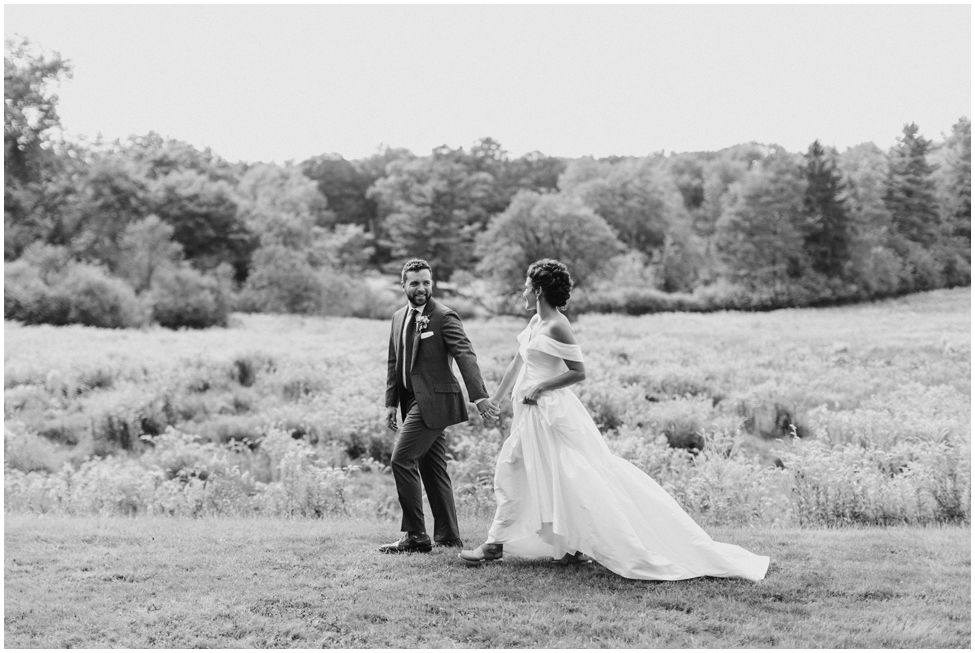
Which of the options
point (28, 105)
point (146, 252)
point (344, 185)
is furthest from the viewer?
point (344, 185)

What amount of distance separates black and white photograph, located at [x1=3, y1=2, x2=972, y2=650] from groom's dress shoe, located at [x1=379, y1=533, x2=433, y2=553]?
33mm

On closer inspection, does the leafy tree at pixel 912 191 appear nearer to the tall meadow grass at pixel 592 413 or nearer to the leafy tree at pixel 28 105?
the tall meadow grass at pixel 592 413

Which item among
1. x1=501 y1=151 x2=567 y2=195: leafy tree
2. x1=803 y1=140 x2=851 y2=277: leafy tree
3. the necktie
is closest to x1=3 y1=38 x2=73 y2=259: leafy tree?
x1=501 y1=151 x2=567 y2=195: leafy tree

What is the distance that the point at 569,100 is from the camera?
28.1 meters

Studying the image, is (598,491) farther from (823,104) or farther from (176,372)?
(823,104)

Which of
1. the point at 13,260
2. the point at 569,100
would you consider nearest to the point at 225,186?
the point at 13,260

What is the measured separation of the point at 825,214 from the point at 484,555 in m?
22.0

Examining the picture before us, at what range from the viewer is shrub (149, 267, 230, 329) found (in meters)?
25.6

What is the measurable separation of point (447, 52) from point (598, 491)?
24.3 metres

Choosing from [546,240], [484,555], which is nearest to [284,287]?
[546,240]

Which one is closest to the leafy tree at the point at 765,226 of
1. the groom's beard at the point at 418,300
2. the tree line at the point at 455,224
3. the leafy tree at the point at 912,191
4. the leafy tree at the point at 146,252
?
the tree line at the point at 455,224

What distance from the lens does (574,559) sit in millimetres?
5594

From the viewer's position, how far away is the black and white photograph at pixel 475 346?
5121 mm

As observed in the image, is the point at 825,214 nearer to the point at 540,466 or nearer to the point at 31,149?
the point at 540,466
